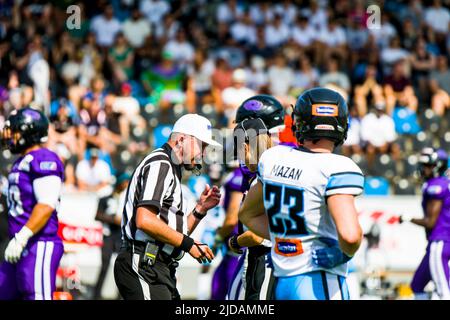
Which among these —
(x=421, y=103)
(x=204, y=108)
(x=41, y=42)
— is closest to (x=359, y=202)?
(x=204, y=108)

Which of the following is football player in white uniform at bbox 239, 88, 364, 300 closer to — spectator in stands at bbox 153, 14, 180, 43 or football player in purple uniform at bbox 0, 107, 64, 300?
football player in purple uniform at bbox 0, 107, 64, 300

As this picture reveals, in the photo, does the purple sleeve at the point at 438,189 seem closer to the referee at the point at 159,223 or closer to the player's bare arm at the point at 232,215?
the player's bare arm at the point at 232,215

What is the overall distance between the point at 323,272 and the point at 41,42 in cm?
1310

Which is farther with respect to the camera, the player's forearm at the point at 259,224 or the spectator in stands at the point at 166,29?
the spectator in stands at the point at 166,29

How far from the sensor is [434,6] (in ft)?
68.4

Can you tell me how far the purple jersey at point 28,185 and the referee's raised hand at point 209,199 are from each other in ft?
4.65

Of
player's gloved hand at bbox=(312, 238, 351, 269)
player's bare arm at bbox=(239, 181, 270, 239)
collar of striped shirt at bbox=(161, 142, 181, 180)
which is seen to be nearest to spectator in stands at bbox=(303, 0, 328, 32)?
collar of striped shirt at bbox=(161, 142, 181, 180)

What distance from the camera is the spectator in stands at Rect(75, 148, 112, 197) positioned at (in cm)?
1559

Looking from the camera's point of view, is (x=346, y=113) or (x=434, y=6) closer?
(x=346, y=113)

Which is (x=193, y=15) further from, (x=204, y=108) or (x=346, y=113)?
(x=346, y=113)

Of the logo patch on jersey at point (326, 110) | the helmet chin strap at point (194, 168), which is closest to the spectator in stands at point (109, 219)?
the helmet chin strap at point (194, 168)

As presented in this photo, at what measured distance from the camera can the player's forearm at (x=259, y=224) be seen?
20.2 ft

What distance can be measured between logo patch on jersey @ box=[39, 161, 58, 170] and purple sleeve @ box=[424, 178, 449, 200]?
13.5 ft

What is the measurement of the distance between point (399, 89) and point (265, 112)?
11.7m
